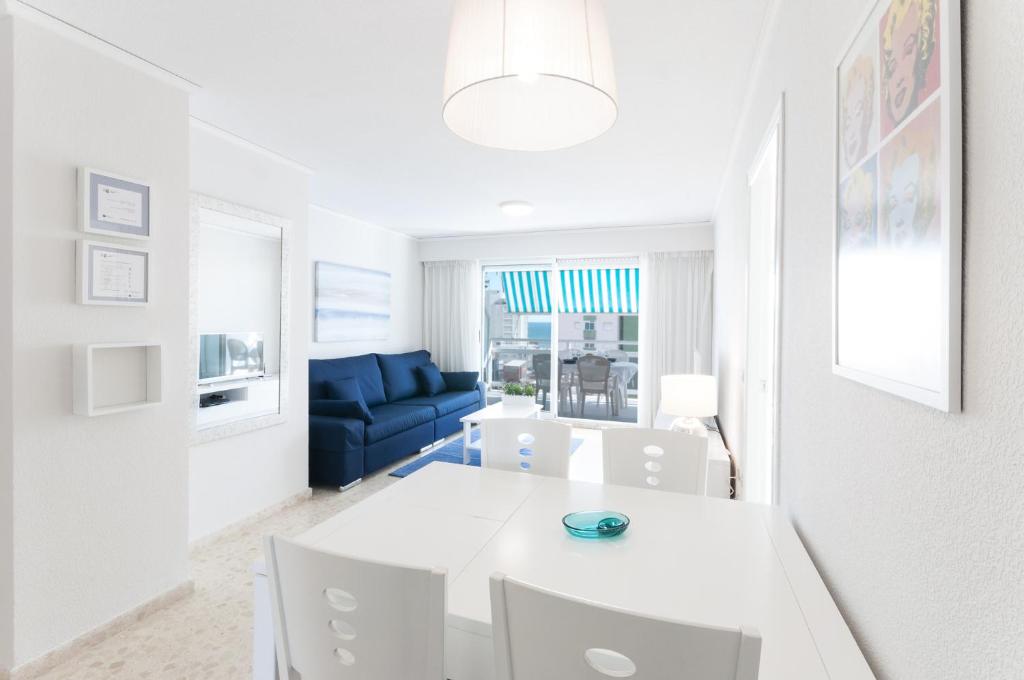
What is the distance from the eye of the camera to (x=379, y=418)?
480 centimetres

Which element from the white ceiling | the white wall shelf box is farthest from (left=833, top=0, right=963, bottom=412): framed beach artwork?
the white wall shelf box

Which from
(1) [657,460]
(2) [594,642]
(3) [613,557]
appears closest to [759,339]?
(1) [657,460]

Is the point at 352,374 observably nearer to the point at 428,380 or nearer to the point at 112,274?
the point at 428,380

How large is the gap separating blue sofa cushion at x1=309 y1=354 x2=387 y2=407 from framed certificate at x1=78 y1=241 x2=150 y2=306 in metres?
2.33

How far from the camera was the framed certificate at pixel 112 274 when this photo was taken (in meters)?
2.16

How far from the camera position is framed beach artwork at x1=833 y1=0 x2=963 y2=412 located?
69 centimetres

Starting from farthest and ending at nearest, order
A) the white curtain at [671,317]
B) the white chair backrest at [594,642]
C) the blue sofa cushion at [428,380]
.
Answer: the blue sofa cushion at [428,380]
the white curtain at [671,317]
the white chair backrest at [594,642]

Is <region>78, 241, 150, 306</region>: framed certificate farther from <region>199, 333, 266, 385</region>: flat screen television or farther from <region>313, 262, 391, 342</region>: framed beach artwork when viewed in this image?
<region>313, 262, 391, 342</region>: framed beach artwork

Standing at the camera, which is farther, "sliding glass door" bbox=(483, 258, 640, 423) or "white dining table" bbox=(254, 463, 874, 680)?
"sliding glass door" bbox=(483, 258, 640, 423)

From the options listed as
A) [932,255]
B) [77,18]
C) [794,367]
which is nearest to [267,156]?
[77,18]

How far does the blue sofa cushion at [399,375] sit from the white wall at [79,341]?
10.5 ft

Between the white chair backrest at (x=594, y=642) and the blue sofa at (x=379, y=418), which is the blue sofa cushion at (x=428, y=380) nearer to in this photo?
the blue sofa at (x=379, y=418)

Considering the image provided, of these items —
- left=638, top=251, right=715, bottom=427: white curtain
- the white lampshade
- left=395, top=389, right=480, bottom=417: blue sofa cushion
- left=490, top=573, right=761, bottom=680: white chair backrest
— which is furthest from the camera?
left=638, top=251, right=715, bottom=427: white curtain

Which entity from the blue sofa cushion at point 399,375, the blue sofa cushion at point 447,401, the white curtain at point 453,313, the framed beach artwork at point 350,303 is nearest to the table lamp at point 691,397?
the blue sofa cushion at point 447,401
